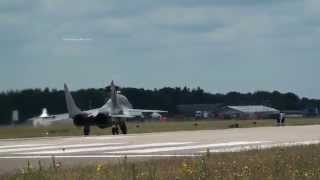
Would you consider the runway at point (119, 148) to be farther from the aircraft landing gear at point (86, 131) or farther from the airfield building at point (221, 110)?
the airfield building at point (221, 110)

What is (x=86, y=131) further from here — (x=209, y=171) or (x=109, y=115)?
(x=209, y=171)

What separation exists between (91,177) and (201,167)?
1858 millimetres

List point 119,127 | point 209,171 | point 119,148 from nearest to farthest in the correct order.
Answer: point 209,171, point 119,148, point 119,127

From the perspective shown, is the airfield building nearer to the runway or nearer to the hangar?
the hangar

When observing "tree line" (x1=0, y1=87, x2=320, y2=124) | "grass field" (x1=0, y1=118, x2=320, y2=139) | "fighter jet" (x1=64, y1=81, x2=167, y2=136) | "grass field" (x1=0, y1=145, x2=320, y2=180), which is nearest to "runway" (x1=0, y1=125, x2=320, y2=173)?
"grass field" (x1=0, y1=145, x2=320, y2=180)

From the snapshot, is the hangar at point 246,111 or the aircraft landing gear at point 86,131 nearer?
the aircraft landing gear at point 86,131

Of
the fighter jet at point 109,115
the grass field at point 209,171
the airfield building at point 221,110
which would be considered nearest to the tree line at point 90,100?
the airfield building at point 221,110

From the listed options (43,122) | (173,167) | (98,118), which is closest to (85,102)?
(43,122)

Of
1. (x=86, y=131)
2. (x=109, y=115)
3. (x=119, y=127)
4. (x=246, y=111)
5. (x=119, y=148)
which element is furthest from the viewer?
(x=246, y=111)

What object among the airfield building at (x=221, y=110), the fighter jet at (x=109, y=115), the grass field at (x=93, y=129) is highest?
the airfield building at (x=221, y=110)

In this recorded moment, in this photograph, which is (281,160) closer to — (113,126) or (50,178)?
(50,178)

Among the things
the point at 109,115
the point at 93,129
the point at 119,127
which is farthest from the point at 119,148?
the point at 93,129

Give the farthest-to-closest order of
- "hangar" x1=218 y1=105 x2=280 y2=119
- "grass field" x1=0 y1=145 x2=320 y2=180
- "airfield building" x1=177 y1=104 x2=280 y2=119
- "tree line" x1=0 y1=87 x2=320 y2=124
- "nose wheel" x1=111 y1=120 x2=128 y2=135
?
"airfield building" x1=177 y1=104 x2=280 y2=119 → "hangar" x1=218 y1=105 x2=280 y2=119 → "tree line" x1=0 y1=87 x2=320 y2=124 → "nose wheel" x1=111 y1=120 x2=128 y2=135 → "grass field" x1=0 y1=145 x2=320 y2=180

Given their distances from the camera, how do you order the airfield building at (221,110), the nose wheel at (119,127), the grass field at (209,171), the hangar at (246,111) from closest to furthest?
the grass field at (209,171) → the nose wheel at (119,127) → the hangar at (246,111) → the airfield building at (221,110)
